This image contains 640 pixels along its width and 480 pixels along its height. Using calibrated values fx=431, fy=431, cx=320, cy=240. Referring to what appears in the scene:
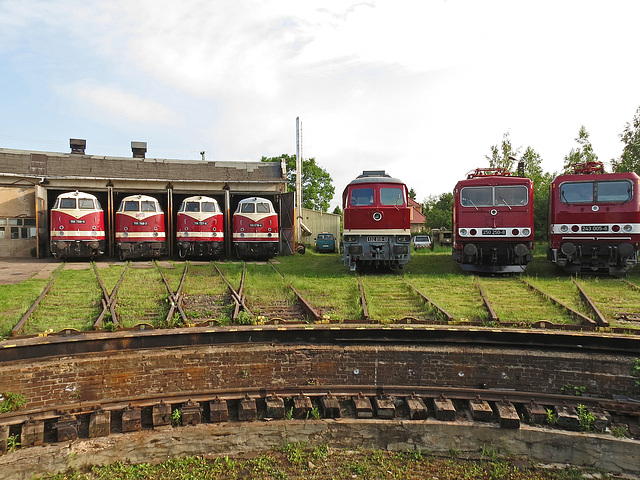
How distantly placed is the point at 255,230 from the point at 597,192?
37.4 ft

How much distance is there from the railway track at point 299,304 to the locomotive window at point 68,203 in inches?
210

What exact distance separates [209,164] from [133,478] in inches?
825

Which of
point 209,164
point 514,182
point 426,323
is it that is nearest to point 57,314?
point 426,323

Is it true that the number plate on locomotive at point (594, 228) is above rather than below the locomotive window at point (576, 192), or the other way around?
below

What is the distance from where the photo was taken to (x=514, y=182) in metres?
12.0

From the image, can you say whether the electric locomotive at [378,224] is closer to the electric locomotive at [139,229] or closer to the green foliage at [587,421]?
the green foliage at [587,421]

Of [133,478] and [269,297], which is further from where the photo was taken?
[269,297]

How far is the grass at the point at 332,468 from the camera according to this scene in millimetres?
4902

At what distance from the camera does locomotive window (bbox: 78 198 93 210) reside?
52.8 feet

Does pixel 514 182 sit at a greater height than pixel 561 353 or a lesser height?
greater

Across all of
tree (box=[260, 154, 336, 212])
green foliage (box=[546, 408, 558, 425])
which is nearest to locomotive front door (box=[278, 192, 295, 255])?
green foliage (box=[546, 408, 558, 425])

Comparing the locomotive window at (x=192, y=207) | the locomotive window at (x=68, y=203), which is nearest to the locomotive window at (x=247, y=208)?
the locomotive window at (x=192, y=207)

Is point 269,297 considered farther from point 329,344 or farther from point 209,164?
point 209,164

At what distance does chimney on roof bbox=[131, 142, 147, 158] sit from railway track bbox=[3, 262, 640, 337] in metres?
16.8
